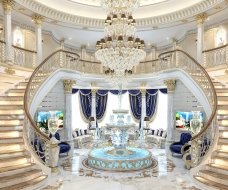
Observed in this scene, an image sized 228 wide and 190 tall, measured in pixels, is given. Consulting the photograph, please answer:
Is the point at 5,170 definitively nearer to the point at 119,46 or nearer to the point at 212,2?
the point at 119,46

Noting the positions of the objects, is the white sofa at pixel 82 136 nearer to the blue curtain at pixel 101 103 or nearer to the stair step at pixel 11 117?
the blue curtain at pixel 101 103

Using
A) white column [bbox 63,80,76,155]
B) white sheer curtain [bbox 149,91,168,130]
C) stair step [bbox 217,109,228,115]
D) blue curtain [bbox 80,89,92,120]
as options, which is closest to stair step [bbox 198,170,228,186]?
stair step [bbox 217,109,228,115]

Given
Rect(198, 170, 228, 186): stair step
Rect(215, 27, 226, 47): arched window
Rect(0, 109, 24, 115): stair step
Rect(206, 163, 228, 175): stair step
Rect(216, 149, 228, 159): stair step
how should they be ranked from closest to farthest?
Rect(198, 170, 228, 186): stair step, Rect(206, 163, 228, 175): stair step, Rect(216, 149, 228, 159): stair step, Rect(0, 109, 24, 115): stair step, Rect(215, 27, 226, 47): arched window

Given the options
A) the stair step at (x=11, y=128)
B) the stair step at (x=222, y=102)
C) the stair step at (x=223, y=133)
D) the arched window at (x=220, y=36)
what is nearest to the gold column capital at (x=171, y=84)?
the arched window at (x=220, y=36)

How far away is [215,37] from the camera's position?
12.4 metres

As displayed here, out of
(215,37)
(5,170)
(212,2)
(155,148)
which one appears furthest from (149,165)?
(215,37)

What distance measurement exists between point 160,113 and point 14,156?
430 inches

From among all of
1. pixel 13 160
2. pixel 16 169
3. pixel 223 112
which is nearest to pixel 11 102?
pixel 13 160

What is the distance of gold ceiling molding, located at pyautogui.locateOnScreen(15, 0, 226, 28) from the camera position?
33.0ft

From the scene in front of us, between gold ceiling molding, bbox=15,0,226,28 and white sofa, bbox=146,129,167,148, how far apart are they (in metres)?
5.98

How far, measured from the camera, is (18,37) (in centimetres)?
1241

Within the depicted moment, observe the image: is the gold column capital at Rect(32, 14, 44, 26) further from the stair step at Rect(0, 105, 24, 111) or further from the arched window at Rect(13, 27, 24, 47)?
the stair step at Rect(0, 105, 24, 111)

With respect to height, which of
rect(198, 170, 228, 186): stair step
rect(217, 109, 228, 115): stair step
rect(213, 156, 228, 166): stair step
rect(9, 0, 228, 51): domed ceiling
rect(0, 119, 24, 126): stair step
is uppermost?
rect(9, 0, 228, 51): domed ceiling

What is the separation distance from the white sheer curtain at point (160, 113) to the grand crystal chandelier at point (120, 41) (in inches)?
330
